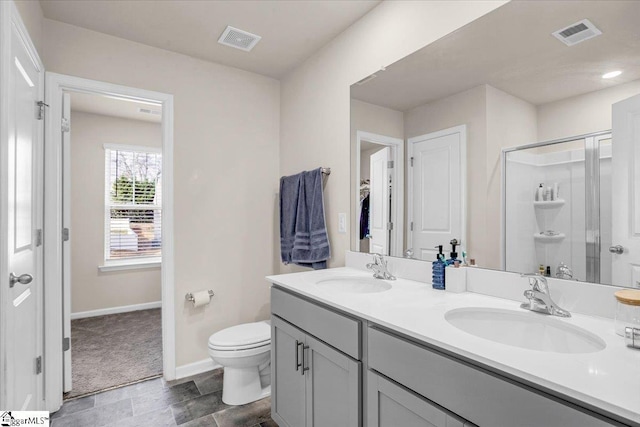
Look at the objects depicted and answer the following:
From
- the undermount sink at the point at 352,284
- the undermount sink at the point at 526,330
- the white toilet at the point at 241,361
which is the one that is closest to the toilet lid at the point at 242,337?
the white toilet at the point at 241,361

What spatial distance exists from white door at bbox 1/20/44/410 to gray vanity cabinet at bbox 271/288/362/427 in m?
1.14

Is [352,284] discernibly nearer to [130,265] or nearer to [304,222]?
[304,222]

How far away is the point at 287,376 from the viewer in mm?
1667

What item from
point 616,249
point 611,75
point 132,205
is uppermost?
point 611,75

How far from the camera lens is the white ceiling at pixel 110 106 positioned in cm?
345

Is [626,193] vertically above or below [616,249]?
above

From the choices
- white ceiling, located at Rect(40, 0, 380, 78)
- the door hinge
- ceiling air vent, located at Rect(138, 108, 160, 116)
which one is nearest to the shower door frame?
white ceiling, located at Rect(40, 0, 380, 78)

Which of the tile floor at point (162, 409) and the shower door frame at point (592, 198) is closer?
the shower door frame at point (592, 198)

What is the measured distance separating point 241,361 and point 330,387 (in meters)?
0.94

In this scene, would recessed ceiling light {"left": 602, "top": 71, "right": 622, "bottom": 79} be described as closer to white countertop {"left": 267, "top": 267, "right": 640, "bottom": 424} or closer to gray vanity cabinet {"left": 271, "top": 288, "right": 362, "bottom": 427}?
white countertop {"left": 267, "top": 267, "right": 640, "bottom": 424}

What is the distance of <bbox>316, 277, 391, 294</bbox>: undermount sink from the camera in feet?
A: 5.85

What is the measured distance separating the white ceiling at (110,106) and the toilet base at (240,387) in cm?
267

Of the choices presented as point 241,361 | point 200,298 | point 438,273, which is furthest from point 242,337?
point 438,273

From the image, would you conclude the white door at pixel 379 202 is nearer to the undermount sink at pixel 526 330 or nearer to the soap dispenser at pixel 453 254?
the soap dispenser at pixel 453 254
